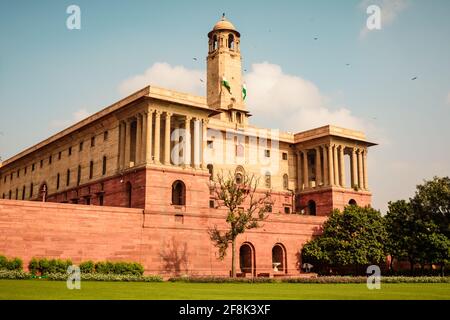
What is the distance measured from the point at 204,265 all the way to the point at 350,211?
58.1 feet

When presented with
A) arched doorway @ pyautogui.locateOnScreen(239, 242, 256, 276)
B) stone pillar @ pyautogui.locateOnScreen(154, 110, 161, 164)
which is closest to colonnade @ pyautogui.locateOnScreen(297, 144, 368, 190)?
arched doorway @ pyautogui.locateOnScreen(239, 242, 256, 276)

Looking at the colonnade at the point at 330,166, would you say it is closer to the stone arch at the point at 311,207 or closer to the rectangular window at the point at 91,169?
the stone arch at the point at 311,207

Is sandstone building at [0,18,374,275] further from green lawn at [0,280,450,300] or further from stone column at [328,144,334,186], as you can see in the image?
green lawn at [0,280,450,300]

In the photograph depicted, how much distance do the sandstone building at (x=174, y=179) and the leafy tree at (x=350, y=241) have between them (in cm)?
230

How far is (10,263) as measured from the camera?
1511 inches

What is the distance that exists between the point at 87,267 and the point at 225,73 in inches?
1473

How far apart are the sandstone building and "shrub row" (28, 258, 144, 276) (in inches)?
36.2

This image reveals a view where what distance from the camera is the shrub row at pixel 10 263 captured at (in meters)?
37.9

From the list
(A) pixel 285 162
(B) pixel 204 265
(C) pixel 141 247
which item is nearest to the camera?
(C) pixel 141 247

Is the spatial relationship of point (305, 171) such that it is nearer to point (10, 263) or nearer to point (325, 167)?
point (325, 167)

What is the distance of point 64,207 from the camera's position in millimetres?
42344

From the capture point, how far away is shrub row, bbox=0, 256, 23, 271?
124ft
